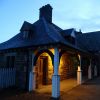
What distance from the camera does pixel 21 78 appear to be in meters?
11.1

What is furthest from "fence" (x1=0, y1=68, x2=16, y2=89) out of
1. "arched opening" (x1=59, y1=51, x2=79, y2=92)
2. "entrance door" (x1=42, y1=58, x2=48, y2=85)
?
"arched opening" (x1=59, y1=51, x2=79, y2=92)

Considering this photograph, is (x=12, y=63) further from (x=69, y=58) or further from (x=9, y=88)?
(x=69, y=58)

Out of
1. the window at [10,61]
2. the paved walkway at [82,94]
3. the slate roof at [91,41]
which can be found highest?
the slate roof at [91,41]

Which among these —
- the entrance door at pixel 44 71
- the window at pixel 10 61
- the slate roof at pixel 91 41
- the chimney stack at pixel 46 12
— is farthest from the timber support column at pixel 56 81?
the slate roof at pixel 91 41

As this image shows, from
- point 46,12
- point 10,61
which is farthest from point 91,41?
point 10,61

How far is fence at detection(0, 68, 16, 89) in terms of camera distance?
411 inches

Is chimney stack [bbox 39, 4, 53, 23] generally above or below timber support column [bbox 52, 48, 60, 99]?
above

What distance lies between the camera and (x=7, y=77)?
10781 mm

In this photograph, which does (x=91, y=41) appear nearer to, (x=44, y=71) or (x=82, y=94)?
(x=44, y=71)

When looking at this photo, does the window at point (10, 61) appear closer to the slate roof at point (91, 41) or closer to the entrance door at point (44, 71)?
the entrance door at point (44, 71)

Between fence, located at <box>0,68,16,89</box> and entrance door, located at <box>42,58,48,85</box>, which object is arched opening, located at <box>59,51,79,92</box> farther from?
fence, located at <box>0,68,16,89</box>

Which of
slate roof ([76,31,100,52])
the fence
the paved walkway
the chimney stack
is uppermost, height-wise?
the chimney stack

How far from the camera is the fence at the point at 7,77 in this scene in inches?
411

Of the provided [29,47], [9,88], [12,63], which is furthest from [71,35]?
[9,88]
